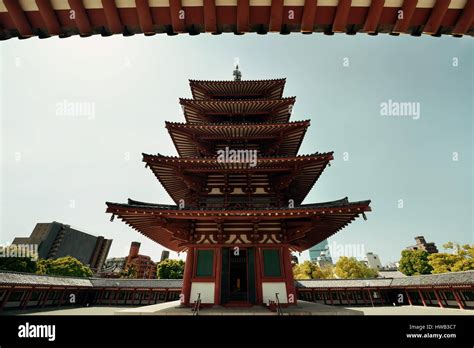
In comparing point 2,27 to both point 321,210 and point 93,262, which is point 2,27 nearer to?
point 321,210

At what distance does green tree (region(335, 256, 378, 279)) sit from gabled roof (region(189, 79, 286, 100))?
124 feet

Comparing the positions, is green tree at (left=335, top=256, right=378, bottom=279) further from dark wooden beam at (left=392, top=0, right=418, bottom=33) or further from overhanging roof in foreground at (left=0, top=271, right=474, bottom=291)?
dark wooden beam at (left=392, top=0, right=418, bottom=33)

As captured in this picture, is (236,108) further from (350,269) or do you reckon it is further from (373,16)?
(350,269)

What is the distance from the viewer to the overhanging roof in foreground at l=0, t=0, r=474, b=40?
3.75m

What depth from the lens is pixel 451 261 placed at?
36.5 metres

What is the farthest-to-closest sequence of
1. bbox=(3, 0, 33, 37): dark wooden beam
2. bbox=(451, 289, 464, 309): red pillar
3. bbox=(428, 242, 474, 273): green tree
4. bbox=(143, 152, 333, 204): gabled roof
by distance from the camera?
bbox=(428, 242, 474, 273): green tree, bbox=(451, 289, 464, 309): red pillar, bbox=(143, 152, 333, 204): gabled roof, bbox=(3, 0, 33, 37): dark wooden beam

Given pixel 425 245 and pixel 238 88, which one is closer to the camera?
pixel 238 88

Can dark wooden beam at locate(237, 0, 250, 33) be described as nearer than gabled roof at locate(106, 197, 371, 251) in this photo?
Yes

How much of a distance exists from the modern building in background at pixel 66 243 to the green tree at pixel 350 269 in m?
74.1

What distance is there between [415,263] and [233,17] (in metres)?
60.0

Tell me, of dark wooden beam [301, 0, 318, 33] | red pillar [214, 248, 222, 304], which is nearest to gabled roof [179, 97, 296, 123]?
red pillar [214, 248, 222, 304]

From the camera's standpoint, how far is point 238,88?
17.1 meters

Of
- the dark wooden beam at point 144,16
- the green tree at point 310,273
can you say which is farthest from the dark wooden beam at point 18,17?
the green tree at point 310,273

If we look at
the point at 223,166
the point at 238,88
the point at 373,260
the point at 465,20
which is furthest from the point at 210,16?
the point at 373,260
